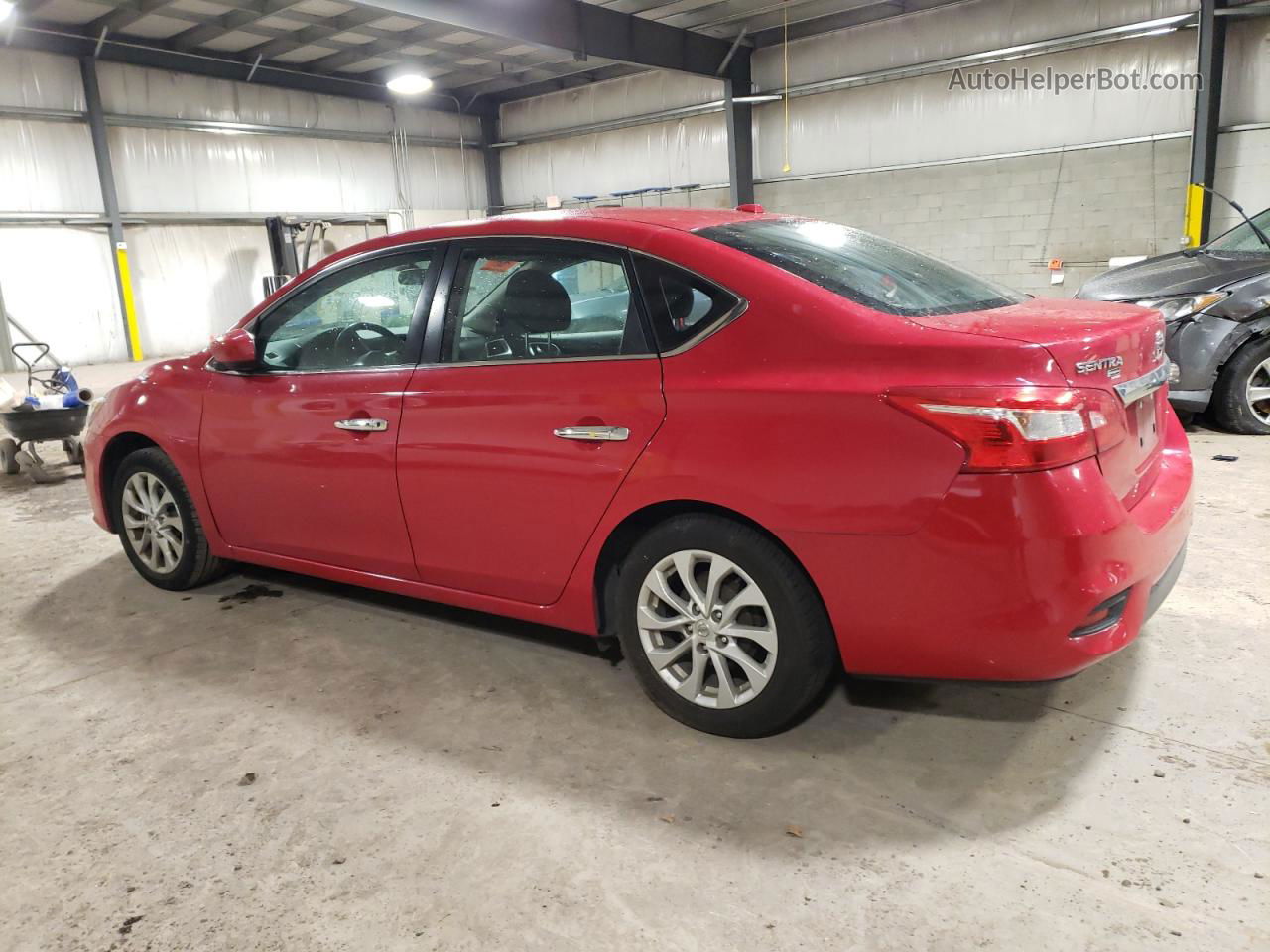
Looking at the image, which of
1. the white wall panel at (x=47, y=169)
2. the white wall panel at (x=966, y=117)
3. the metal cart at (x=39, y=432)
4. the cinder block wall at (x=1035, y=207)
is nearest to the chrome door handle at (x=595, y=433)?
the metal cart at (x=39, y=432)

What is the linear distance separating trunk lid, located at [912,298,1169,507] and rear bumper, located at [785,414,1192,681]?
4.3 inches

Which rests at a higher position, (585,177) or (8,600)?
(585,177)

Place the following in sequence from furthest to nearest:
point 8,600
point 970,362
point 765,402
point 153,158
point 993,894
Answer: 1. point 153,158
2. point 8,600
3. point 765,402
4. point 970,362
5. point 993,894

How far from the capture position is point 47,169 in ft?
43.2

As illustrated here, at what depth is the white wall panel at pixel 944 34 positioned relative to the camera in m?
10.4

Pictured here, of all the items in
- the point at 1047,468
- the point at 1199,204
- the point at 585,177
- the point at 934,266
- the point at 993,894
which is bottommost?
the point at 993,894

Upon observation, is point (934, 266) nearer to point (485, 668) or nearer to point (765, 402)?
point (765, 402)

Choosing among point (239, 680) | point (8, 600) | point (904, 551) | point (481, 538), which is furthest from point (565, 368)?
Answer: point (8, 600)

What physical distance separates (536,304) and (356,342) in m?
0.75

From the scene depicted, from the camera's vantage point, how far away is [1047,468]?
6.21 feet

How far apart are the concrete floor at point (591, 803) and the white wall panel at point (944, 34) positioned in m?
9.80

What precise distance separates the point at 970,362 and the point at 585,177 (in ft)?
52.6

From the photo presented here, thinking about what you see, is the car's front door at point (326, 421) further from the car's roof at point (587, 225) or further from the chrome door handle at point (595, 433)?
the chrome door handle at point (595, 433)

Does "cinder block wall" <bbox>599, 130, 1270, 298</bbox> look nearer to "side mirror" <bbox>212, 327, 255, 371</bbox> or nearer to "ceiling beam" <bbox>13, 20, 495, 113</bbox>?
"ceiling beam" <bbox>13, 20, 495, 113</bbox>
